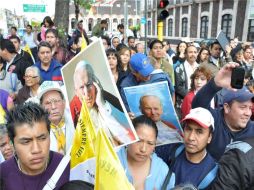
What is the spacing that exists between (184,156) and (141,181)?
1.23 ft

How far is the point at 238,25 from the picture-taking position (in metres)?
23.9

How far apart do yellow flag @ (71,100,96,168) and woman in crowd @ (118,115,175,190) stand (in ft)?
1.51

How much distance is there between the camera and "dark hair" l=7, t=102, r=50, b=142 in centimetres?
155

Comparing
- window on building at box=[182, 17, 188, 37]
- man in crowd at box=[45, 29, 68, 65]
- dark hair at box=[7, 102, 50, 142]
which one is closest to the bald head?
dark hair at box=[7, 102, 50, 142]

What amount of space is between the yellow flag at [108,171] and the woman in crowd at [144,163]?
0.67 metres

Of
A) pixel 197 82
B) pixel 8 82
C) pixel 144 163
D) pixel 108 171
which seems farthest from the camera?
pixel 8 82

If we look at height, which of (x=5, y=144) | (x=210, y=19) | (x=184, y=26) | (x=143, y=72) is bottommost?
(x=5, y=144)

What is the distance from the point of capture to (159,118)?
2271mm

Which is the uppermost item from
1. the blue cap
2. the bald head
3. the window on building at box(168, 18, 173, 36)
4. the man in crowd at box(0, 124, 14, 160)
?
the window on building at box(168, 18, 173, 36)

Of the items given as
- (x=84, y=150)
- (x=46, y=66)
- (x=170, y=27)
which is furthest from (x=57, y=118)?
(x=170, y=27)

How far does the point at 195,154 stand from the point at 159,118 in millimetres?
413

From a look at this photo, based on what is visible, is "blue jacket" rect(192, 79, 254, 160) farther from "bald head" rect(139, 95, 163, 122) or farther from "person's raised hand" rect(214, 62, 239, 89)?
"bald head" rect(139, 95, 163, 122)

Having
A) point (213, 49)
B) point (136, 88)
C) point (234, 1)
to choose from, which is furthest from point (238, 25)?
point (136, 88)

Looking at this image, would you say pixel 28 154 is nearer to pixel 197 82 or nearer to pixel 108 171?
pixel 108 171
